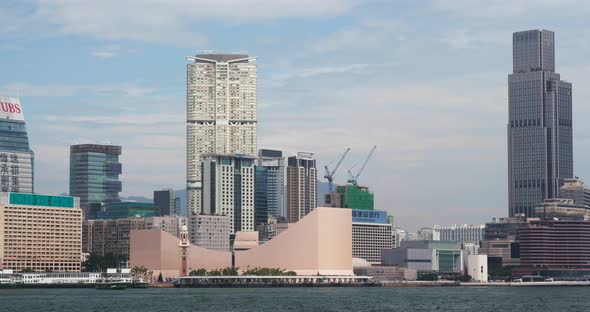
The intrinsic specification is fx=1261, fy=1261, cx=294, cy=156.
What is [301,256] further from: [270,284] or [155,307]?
[155,307]

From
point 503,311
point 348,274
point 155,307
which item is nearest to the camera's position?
point 503,311

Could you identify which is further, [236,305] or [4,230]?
[4,230]

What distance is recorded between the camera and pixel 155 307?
97.8 m

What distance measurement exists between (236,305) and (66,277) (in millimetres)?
83096

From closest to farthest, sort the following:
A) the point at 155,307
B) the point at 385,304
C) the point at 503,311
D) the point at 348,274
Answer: the point at 503,311 < the point at 155,307 < the point at 385,304 < the point at 348,274

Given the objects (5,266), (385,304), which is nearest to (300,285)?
(5,266)

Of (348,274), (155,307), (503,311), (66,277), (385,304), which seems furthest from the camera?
(348,274)

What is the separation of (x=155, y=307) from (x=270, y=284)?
290 feet

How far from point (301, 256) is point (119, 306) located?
3845 inches

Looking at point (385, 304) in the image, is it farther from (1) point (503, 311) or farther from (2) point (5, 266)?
(2) point (5, 266)

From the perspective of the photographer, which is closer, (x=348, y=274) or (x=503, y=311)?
(x=503, y=311)

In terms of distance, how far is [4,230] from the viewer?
653 feet

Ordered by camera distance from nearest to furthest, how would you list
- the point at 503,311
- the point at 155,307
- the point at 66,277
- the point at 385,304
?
the point at 503,311, the point at 155,307, the point at 385,304, the point at 66,277

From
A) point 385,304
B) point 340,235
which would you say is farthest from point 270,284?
point 385,304
